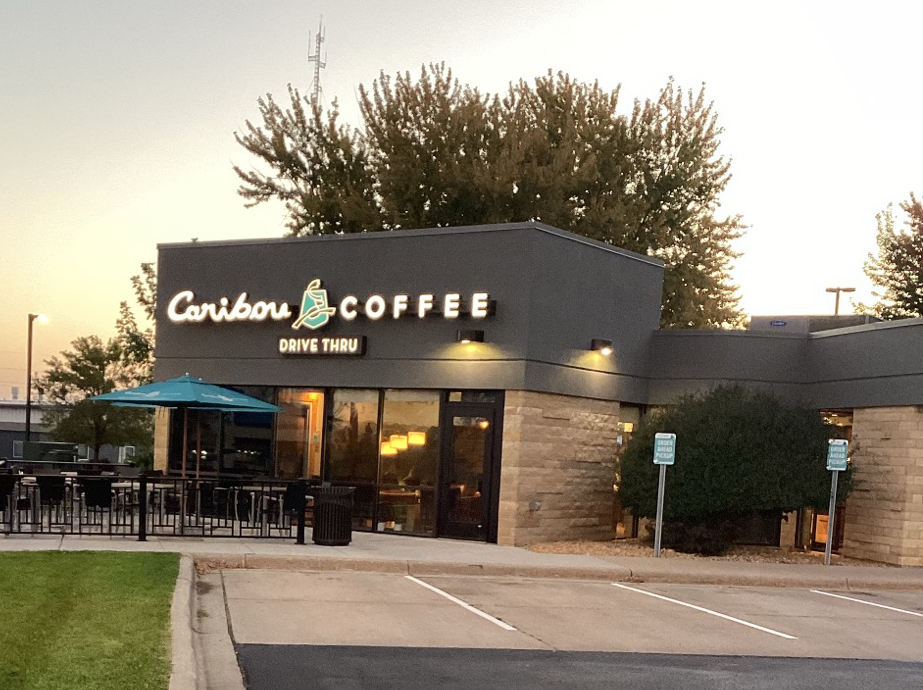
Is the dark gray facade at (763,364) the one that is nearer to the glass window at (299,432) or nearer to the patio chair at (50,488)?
the glass window at (299,432)

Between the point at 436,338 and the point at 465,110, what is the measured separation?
18.7 metres

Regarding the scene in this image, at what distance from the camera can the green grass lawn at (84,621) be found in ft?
25.3

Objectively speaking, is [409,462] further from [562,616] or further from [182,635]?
[182,635]

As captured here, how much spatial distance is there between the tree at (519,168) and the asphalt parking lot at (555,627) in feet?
74.2

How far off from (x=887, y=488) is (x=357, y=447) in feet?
32.3

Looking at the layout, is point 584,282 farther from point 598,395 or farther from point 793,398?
point 793,398

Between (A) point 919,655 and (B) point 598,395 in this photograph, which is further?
(B) point 598,395

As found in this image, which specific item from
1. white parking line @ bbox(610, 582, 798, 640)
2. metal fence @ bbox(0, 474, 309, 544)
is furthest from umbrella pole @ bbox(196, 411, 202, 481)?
white parking line @ bbox(610, 582, 798, 640)

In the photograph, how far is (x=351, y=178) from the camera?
40.4m

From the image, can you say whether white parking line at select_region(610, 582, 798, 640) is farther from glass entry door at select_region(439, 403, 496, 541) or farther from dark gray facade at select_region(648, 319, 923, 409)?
dark gray facade at select_region(648, 319, 923, 409)

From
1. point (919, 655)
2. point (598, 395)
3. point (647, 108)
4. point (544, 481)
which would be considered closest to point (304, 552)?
point (544, 481)

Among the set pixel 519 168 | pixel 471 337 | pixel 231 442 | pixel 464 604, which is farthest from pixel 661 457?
pixel 519 168

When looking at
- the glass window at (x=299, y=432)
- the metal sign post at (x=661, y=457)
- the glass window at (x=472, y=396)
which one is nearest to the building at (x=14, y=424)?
the glass window at (x=299, y=432)

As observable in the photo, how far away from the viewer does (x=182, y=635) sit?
30.8ft
